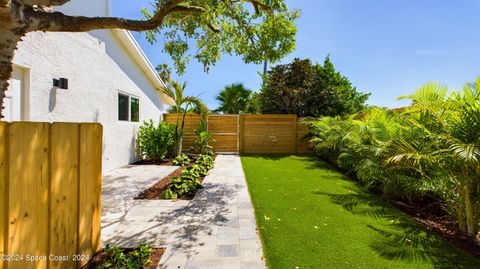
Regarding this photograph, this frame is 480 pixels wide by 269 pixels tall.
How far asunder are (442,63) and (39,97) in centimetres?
1290

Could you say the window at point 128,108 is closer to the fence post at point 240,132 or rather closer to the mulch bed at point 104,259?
the fence post at point 240,132

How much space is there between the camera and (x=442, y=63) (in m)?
9.93

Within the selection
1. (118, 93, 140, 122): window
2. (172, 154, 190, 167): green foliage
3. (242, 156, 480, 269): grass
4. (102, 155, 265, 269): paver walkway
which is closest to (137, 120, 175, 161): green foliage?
(118, 93, 140, 122): window

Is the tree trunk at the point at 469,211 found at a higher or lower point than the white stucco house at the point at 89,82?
lower

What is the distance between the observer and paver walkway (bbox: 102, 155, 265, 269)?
2.61 m

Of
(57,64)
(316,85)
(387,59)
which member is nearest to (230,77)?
(316,85)

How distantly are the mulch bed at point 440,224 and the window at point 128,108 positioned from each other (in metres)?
7.65

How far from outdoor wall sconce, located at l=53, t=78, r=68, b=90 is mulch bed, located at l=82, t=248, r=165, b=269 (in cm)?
368

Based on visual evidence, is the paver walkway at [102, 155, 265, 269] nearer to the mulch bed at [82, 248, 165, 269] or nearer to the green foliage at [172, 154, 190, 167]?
the mulch bed at [82, 248, 165, 269]

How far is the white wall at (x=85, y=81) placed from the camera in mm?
4340

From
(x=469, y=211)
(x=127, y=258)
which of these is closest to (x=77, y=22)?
(x=127, y=258)

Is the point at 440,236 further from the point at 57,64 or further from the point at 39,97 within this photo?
the point at 57,64

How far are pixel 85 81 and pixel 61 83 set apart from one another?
101 centimetres

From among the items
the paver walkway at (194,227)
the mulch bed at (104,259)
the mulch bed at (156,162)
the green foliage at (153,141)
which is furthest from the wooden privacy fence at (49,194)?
the green foliage at (153,141)
